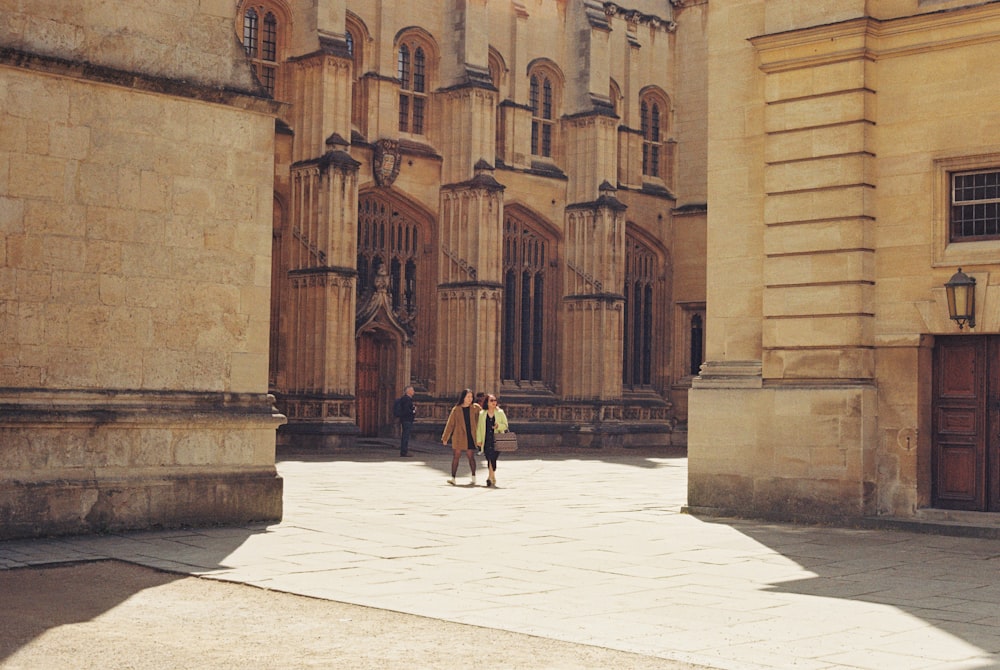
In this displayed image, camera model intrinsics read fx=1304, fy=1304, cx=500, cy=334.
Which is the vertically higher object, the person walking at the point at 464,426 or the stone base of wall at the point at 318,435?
the person walking at the point at 464,426

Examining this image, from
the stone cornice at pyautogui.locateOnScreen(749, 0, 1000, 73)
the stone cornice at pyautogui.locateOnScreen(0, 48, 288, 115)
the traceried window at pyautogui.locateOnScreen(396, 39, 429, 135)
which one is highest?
the traceried window at pyautogui.locateOnScreen(396, 39, 429, 135)

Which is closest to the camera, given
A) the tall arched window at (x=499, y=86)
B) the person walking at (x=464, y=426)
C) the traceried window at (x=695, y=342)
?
the person walking at (x=464, y=426)

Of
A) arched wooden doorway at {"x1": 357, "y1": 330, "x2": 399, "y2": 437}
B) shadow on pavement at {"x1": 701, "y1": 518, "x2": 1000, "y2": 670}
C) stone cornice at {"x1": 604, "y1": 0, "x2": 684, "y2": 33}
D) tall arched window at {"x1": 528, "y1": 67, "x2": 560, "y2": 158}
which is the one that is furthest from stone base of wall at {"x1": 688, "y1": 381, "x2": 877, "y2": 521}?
stone cornice at {"x1": 604, "y1": 0, "x2": 684, "y2": 33}

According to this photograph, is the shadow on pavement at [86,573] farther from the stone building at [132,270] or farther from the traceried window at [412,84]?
the traceried window at [412,84]

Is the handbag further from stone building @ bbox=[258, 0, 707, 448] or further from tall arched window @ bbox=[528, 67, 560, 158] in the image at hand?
tall arched window @ bbox=[528, 67, 560, 158]

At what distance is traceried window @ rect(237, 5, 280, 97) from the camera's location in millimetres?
31500

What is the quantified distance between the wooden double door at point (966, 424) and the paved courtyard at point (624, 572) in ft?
3.00

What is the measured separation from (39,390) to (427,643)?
6455 millimetres

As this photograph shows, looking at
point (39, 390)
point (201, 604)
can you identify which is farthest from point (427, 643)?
point (39, 390)

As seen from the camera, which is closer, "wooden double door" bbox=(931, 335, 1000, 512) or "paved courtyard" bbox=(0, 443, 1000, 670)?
"paved courtyard" bbox=(0, 443, 1000, 670)

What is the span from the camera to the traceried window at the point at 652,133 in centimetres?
4228

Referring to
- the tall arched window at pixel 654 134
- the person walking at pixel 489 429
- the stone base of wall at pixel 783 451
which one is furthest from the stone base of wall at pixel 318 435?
the tall arched window at pixel 654 134

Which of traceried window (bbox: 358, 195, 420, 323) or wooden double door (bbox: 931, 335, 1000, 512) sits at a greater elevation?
traceried window (bbox: 358, 195, 420, 323)

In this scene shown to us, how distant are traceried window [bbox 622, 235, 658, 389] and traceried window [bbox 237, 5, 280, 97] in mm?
13910
